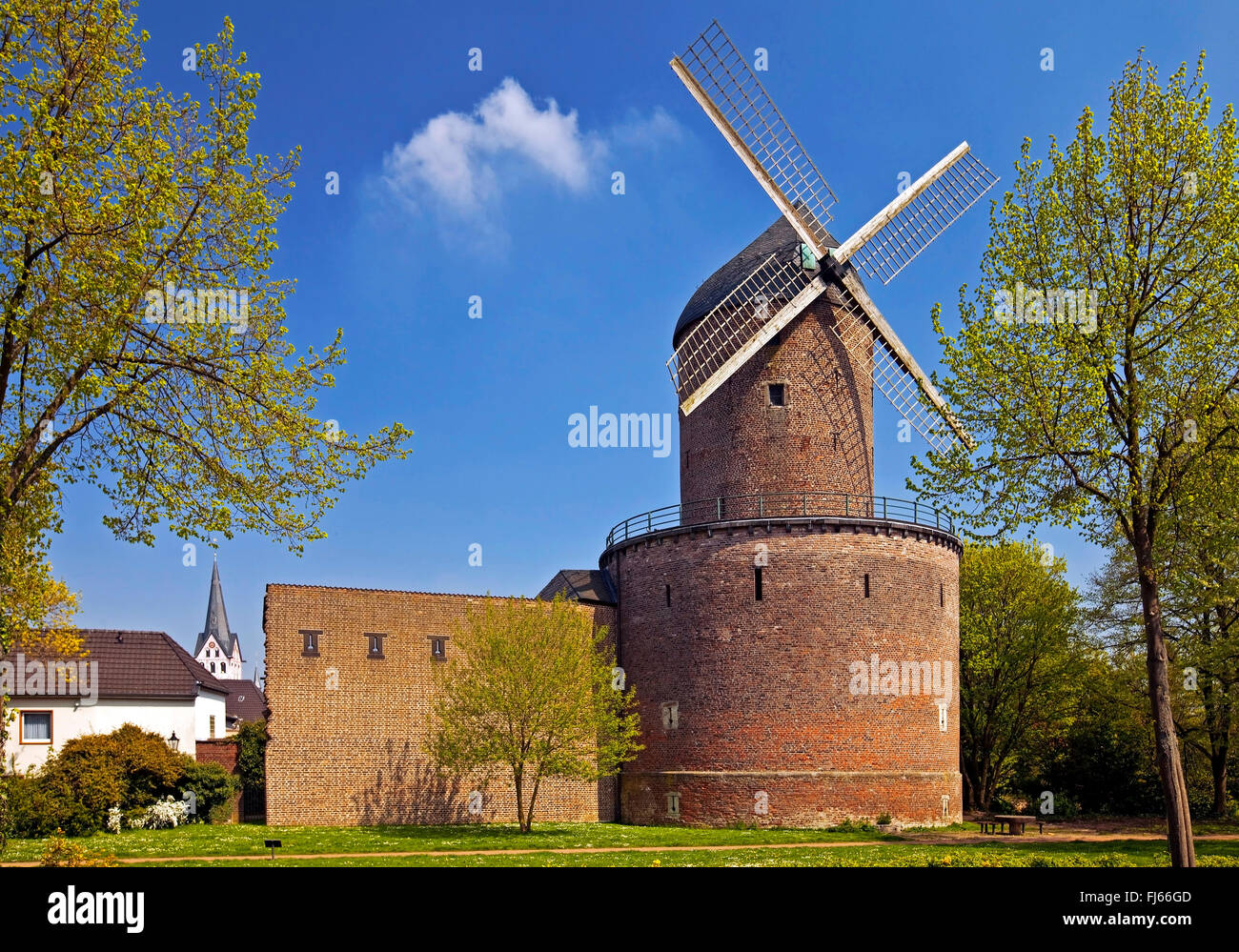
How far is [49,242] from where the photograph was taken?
1407cm

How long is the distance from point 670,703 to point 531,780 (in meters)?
4.72

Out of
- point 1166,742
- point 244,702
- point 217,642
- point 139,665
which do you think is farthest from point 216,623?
point 1166,742

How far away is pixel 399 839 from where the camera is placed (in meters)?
24.3

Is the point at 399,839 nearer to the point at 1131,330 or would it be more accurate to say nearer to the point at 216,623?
the point at 1131,330

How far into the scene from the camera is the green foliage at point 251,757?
115 feet

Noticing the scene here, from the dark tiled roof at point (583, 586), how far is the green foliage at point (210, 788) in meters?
11.0

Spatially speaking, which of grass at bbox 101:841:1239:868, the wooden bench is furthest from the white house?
the wooden bench

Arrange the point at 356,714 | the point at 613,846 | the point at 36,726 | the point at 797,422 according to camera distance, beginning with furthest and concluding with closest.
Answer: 1. the point at 36,726
2. the point at 797,422
3. the point at 356,714
4. the point at 613,846

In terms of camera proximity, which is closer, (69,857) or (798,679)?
(69,857)

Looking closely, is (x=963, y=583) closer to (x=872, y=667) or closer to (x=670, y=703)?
(x=872, y=667)

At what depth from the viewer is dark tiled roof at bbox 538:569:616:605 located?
3294 cm

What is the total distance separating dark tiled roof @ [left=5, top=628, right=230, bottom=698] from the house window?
206 centimetres

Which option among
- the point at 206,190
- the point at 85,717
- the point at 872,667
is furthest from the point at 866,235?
the point at 85,717

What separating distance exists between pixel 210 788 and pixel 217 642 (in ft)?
370
